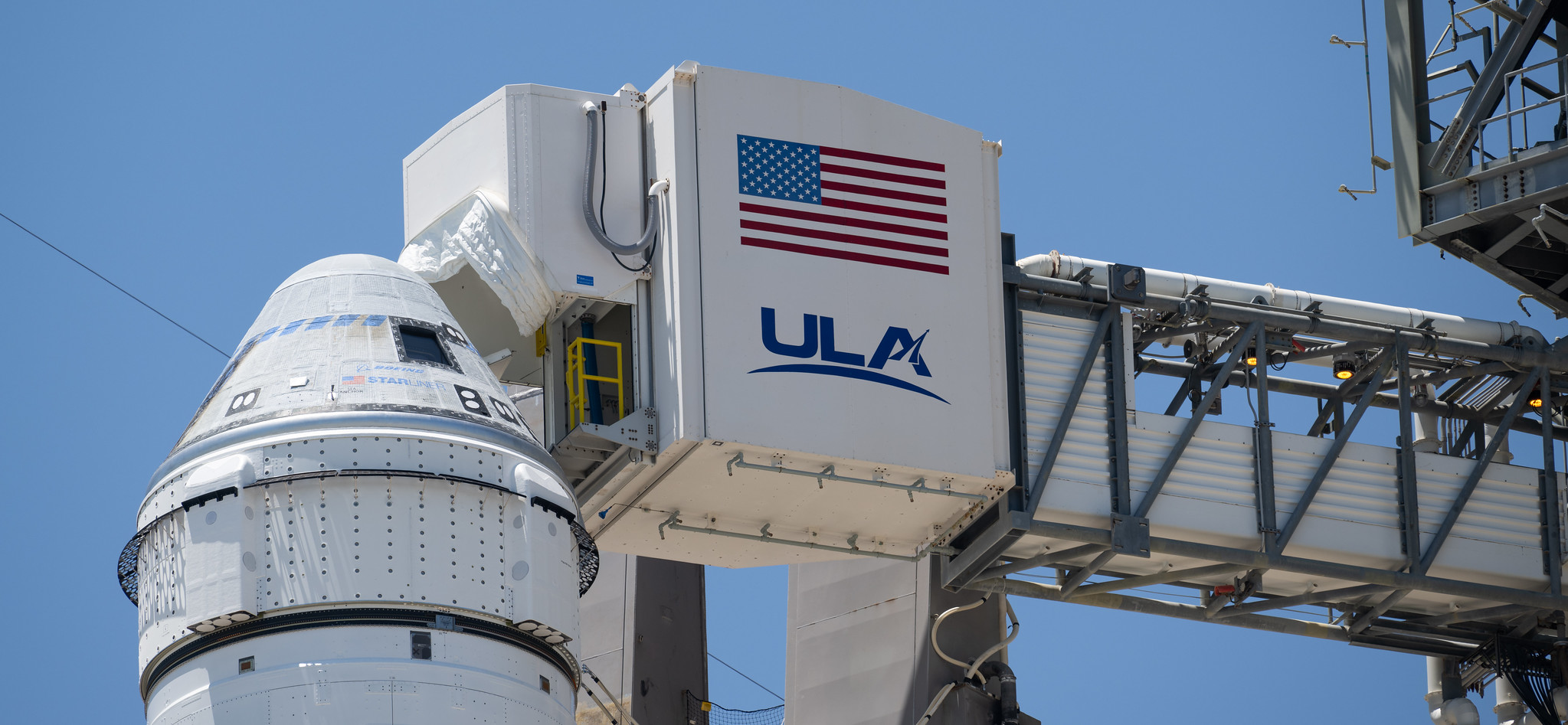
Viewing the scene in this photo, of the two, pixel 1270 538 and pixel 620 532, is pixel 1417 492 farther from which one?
pixel 620 532

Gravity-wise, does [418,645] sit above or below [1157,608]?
below

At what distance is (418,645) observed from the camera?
17969 millimetres

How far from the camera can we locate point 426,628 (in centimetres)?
1809

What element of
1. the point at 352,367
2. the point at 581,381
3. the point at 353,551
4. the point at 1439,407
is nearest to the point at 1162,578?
the point at 1439,407

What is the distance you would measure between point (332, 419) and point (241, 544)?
1.54 m

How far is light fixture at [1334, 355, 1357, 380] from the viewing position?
1195 inches

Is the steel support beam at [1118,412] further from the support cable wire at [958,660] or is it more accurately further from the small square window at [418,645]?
the small square window at [418,645]

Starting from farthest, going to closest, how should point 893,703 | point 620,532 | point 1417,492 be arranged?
point 893,703 < point 1417,492 < point 620,532

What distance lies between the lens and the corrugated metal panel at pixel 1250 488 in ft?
88.4

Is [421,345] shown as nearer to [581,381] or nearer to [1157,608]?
[581,381]

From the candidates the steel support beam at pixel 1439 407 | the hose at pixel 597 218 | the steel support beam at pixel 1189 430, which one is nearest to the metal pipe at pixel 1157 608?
the steel support beam at pixel 1189 430

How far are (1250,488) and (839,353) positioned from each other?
23.6ft

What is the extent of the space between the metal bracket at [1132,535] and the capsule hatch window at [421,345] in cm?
1040

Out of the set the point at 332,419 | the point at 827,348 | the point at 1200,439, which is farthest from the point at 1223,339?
Result: the point at 332,419
